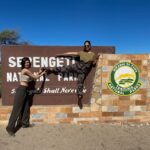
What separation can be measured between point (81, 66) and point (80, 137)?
1.99 meters

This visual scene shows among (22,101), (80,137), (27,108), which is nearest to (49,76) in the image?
(27,108)

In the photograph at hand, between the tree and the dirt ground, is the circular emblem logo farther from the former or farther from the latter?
the tree

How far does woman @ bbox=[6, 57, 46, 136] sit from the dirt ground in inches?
8.9

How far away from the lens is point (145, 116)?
7773mm

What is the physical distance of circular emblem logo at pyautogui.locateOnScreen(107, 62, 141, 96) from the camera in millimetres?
7590

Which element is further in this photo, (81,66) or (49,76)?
(49,76)

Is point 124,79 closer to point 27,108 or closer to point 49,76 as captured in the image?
point 49,76

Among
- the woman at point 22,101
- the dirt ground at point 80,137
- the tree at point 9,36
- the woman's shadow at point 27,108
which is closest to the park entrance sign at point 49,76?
the woman's shadow at point 27,108

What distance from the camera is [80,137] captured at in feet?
21.0

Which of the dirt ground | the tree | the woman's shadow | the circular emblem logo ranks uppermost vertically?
the tree

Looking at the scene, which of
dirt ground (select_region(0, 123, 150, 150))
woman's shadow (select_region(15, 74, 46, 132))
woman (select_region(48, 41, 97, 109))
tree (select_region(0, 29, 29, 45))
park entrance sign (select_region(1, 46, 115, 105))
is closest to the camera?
dirt ground (select_region(0, 123, 150, 150))

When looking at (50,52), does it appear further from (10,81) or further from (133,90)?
(133,90)

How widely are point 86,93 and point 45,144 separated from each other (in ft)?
7.32

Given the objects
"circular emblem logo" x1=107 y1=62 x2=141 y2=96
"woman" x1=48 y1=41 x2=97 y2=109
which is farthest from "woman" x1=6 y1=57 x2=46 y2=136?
"circular emblem logo" x1=107 y1=62 x2=141 y2=96
